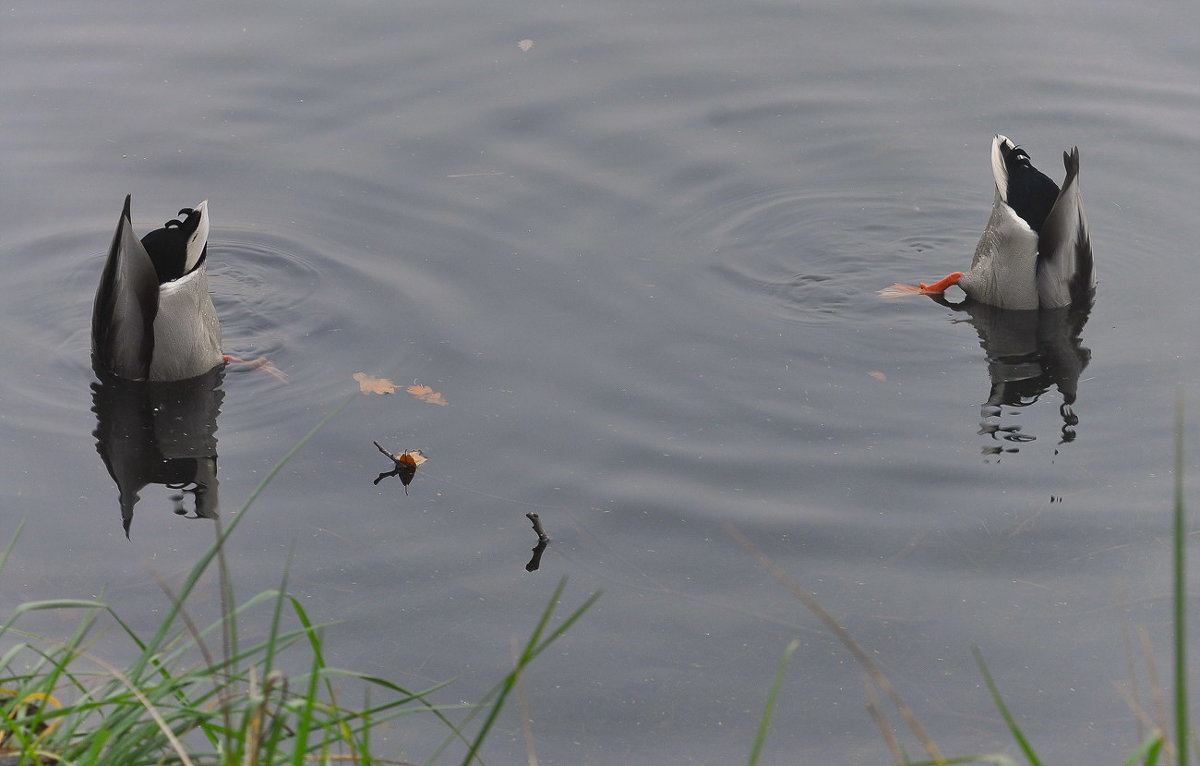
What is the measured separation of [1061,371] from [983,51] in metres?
3.79

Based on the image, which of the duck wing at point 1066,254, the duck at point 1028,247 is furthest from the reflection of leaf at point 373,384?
the duck wing at point 1066,254

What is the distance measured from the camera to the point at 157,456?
6.36m

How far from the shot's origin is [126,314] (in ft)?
22.2

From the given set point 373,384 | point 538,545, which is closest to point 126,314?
point 373,384

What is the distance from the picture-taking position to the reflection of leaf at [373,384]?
664cm

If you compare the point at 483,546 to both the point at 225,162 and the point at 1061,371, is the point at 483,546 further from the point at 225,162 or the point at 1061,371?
the point at 225,162

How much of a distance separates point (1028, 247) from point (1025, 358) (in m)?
0.73

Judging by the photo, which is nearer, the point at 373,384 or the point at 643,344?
the point at 373,384

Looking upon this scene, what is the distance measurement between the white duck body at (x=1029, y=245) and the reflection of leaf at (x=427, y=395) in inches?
126

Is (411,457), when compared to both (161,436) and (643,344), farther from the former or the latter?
(643,344)

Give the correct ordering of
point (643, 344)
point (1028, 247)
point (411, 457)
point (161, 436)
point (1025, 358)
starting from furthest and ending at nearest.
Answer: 1. point (1028, 247)
2. point (1025, 358)
3. point (643, 344)
4. point (161, 436)
5. point (411, 457)

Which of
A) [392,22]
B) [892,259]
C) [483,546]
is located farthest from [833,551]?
[392,22]

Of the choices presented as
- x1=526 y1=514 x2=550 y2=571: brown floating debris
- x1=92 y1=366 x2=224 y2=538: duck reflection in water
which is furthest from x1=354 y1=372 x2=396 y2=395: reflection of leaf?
x1=526 y1=514 x2=550 y2=571: brown floating debris

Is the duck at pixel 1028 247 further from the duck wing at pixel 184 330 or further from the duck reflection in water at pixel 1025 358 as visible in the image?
the duck wing at pixel 184 330
